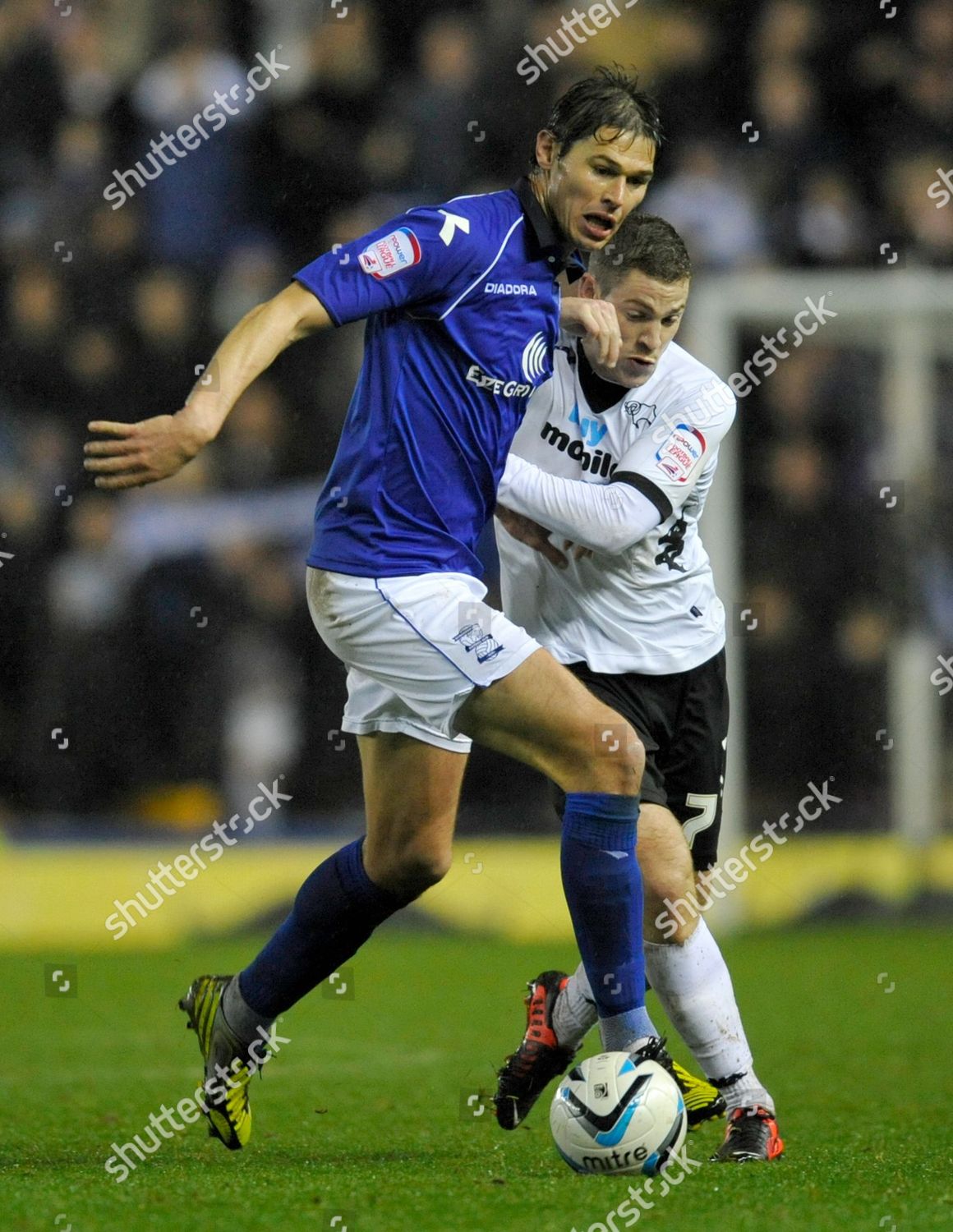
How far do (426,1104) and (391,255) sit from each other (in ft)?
8.37

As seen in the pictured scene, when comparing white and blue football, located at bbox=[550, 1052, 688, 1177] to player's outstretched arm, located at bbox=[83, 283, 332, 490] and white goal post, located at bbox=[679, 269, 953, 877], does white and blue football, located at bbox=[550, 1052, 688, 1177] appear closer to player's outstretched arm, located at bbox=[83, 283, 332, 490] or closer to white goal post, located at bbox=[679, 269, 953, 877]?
player's outstretched arm, located at bbox=[83, 283, 332, 490]

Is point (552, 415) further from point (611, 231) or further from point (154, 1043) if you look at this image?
point (154, 1043)

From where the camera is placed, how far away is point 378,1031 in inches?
283

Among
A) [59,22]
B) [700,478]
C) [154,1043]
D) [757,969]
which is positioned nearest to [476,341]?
[700,478]

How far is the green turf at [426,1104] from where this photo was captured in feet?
12.0

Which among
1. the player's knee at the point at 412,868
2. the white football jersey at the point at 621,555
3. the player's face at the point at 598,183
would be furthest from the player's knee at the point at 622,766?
the player's face at the point at 598,183

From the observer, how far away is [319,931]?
4.66m

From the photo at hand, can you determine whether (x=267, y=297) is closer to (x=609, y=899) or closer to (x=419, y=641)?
(x=419, y=641)

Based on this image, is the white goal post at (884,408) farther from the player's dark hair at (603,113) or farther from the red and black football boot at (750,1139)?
the player's dark hair at (603,113)

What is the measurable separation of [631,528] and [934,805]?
6637 mm

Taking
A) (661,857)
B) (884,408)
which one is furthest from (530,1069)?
(884,408)

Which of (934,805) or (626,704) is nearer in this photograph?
(626,704)

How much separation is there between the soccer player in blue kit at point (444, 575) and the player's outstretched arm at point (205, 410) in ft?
0.04

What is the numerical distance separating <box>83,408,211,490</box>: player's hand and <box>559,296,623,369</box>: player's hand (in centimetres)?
126
